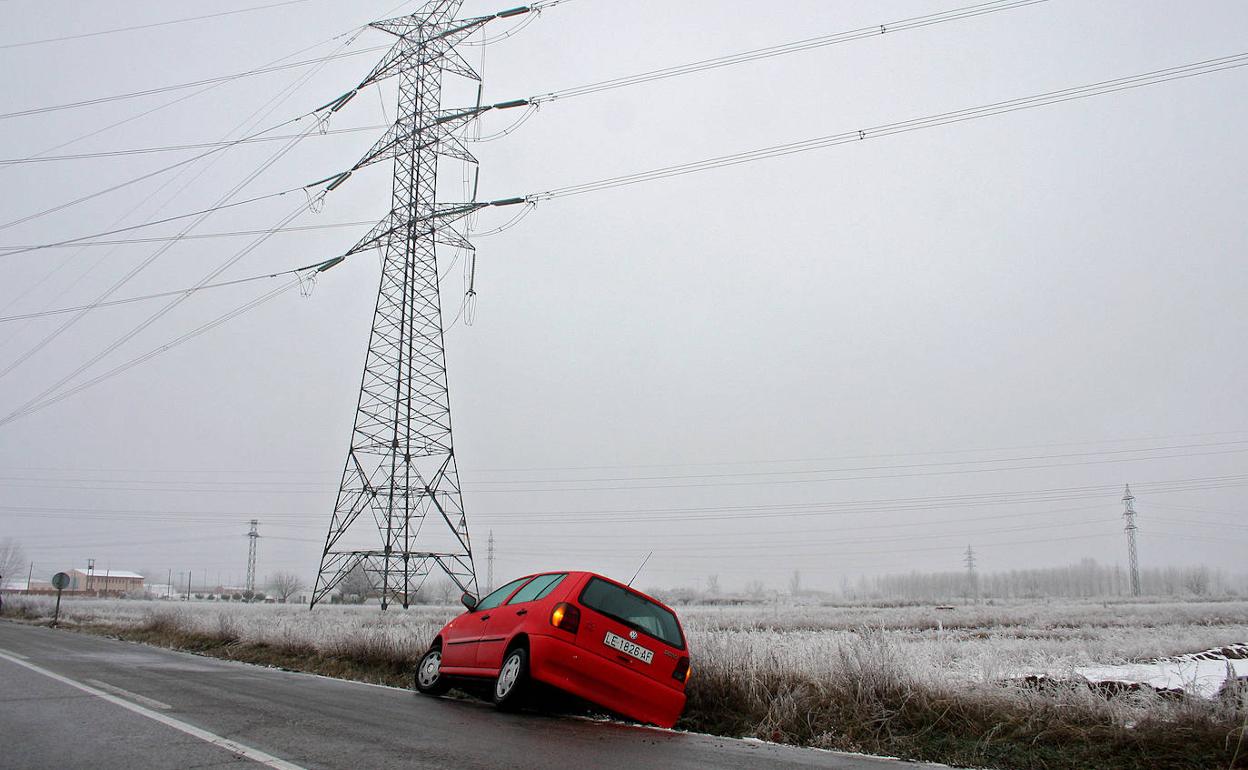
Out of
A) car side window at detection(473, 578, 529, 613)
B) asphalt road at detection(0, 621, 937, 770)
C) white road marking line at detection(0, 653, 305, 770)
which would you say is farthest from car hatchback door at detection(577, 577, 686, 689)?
white road marking line at detection(0, 653, 305, 770)

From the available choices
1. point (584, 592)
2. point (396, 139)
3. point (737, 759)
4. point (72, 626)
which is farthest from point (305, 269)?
point (737, 759)

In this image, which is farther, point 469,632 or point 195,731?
point 469,632

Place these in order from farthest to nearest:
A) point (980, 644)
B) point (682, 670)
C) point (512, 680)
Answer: point (980, 644)
point (682, 670)
point (512, 680)

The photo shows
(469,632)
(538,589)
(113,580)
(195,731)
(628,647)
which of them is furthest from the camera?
(113,580)

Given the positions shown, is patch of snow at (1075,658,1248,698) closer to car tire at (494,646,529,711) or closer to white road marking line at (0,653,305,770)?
car tire at (494,646,529,711)

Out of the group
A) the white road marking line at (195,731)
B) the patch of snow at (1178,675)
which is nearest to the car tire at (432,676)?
the white road marking line at (195,731)

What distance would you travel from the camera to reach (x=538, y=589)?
9.67m

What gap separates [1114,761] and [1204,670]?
5.42m

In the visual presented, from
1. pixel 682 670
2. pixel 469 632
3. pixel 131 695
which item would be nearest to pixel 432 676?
pixel 469 632

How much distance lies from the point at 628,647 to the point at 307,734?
321 cm

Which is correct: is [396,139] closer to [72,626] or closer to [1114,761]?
[72,626]

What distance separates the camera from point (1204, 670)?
1032cm

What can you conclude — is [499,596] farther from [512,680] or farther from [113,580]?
[113,580]

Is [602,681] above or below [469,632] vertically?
below
